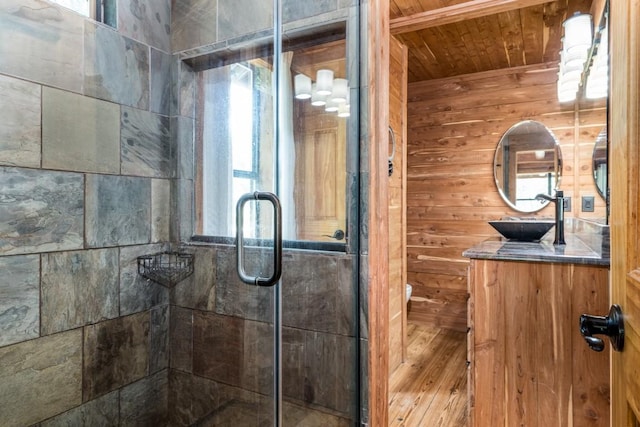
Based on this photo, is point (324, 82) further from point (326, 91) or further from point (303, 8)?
point (303, 8)

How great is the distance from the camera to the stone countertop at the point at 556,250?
Result: 1589mm

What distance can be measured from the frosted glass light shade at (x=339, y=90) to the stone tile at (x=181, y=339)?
52.0 inches

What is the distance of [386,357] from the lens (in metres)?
1.62

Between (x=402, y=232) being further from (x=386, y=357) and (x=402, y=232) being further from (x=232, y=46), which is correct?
(x=232, y=46)

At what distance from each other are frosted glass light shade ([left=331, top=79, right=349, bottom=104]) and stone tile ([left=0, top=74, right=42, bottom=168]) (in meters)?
1.20

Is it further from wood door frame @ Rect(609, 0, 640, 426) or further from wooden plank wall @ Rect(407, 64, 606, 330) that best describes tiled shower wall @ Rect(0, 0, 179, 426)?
wooden plank wall @ Rect(407, 64, 606, 330)

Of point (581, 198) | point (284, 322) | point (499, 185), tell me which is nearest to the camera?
point (284, 322)

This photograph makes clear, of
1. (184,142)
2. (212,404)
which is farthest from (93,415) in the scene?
(184,142)

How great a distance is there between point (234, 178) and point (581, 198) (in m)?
2.76

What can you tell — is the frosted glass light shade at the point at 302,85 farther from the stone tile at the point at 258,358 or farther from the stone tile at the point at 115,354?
the stone tile at the point at 115,354

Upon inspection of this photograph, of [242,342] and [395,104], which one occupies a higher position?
[395,104]

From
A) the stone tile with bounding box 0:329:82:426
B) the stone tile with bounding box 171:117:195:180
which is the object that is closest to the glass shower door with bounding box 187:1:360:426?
the stone tile with bounding box 171:117:195:180

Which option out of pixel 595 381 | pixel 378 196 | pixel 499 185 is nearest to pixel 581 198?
A: pixel 499 185

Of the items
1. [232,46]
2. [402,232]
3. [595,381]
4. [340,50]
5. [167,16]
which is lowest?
[595,381]
